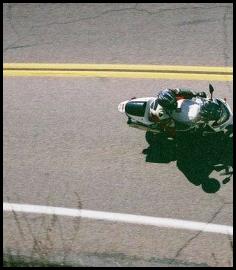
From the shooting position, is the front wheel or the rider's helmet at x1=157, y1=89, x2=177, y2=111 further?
the front wheel

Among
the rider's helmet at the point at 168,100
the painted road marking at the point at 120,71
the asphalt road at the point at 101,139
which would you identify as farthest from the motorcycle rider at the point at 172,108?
Result: the painted road marking at the point at 120,71

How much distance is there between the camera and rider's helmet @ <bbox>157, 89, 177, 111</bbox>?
7301 millimetres

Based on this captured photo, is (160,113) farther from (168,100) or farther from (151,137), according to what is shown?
(151,137)

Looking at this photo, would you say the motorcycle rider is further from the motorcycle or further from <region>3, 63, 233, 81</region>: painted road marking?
<region>3, 63, 233, 81</region>: painted road marking

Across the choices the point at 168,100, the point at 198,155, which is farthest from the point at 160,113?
the point at 198,155

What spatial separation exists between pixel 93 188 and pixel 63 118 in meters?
1.42

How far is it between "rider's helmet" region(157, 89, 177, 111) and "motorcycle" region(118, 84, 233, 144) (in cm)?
14

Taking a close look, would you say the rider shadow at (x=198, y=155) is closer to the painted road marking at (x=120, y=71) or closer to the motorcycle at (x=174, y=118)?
the motorcycle at (x=174, y=118)

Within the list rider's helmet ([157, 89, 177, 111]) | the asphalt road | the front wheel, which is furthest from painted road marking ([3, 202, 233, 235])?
rider's helmet ([157, 89, 177, 111])

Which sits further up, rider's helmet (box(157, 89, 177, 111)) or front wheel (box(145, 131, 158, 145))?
rider's helmet (box(157, 89, 177, 111))

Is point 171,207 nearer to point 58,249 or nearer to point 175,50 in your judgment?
point 58,249

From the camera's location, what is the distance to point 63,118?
27.9 ft

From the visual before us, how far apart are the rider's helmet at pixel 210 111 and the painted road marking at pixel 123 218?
1.56m

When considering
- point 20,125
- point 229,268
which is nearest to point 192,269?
point 229,268
